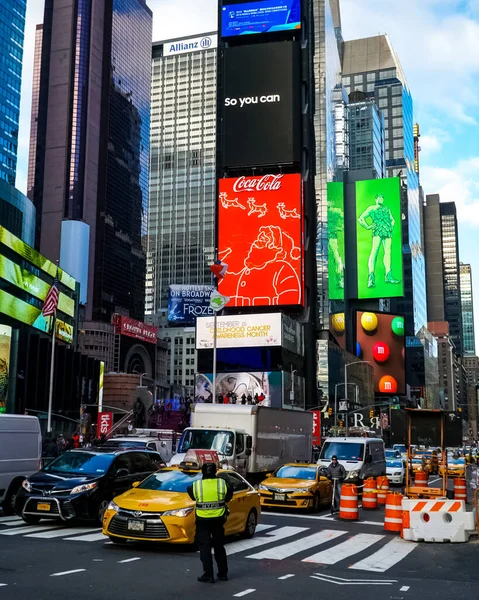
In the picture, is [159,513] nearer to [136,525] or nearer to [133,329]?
[136,525]

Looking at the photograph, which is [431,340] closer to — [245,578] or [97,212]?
[97,212]

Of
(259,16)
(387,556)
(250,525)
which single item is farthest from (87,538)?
(259,16)

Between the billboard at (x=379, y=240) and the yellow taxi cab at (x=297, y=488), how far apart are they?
90.9m

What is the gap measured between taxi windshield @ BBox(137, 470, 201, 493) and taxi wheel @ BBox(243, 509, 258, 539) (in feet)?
4.56

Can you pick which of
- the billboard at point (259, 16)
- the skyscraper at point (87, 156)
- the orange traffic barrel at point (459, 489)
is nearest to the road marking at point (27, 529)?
the orange traffic barrel at point (459, 489)

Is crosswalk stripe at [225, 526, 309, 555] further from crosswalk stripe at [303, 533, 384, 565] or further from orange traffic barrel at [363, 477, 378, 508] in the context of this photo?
orange traffic barrel at [363, 477, 378, 508]

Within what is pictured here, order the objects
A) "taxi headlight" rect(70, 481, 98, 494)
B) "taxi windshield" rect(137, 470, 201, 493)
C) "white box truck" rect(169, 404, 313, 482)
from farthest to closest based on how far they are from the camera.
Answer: "white box truck" rect(169, 404, 313, 482), "taxi headlight" rect(70, 481, 98, 494), "taxi windshield" rect(137, 470, 201, 493)

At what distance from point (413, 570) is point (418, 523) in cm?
354

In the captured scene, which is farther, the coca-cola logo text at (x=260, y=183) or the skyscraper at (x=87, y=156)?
the skyscraper at (x=87, y=156)

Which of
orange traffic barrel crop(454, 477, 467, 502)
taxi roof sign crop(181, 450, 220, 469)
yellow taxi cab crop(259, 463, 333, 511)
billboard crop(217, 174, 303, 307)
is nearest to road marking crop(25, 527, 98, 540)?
taxi roof sign crop(181, 450, 220, 469)

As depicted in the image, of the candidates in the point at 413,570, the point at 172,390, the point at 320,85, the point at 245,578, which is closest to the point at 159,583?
the point at 245,578

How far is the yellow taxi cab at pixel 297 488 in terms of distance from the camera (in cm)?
2033

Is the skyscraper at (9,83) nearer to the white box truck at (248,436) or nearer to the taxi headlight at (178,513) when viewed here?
the white box truck at (248,436)

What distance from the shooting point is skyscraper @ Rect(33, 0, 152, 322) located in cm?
17700
